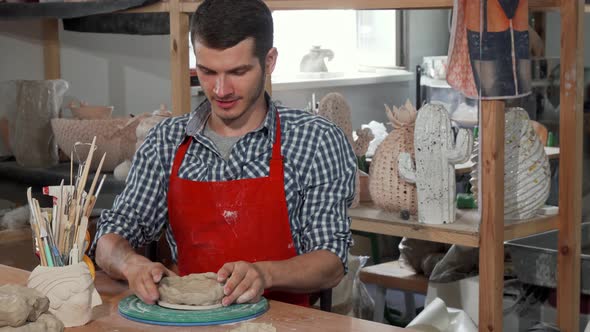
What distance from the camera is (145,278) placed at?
165 centimetres

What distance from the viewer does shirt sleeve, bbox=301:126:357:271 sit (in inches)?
75.7

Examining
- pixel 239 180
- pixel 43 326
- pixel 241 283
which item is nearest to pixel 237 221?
pixel 239 180

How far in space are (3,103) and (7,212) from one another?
0.43 m

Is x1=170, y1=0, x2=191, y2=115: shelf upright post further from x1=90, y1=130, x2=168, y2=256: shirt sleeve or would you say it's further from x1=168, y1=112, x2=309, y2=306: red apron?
x1=168, y1=112, x2=309, y2=306: red apron

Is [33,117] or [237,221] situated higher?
[33,117]

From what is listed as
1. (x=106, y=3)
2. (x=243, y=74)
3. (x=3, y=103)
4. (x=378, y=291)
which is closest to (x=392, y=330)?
(x=243, y=74)

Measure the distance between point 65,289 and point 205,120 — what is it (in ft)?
2.07

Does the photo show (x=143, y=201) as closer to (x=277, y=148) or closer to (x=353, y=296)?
(x=277, y=148)

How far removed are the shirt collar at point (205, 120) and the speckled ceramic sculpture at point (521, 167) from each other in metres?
0.68

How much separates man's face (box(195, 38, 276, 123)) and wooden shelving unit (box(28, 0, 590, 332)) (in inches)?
22.1

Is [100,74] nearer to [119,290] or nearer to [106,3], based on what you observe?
[106,3]

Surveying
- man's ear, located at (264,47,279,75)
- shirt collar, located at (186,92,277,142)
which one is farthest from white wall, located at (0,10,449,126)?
man's ear, located at (264,47,279,75)

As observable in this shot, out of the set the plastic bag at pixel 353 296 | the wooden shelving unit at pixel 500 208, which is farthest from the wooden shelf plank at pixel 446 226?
the plastic bag at pixel 353 296

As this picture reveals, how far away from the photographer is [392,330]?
4.92ft
